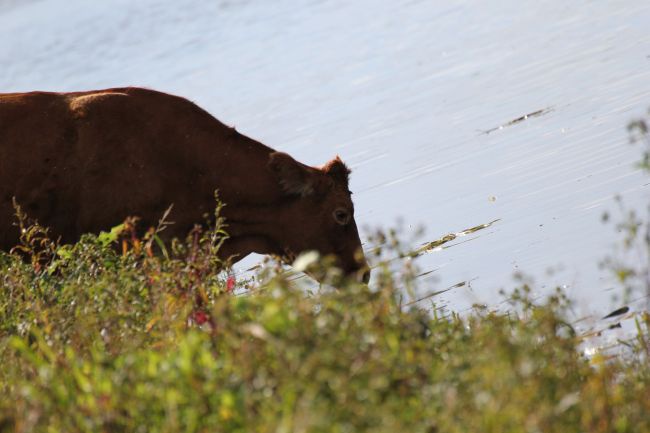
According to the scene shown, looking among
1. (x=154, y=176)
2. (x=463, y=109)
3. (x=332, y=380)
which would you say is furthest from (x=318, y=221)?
(x=463, y=109)

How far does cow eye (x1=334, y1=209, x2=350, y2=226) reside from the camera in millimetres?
10375

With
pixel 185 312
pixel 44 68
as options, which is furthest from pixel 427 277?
pixel 44 68

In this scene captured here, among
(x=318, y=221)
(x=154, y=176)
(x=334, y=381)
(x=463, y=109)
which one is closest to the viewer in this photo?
(x=334, y=381)

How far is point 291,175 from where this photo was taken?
10234mm

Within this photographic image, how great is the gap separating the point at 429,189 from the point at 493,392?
8370mm

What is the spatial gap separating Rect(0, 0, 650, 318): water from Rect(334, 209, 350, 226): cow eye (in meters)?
0.70

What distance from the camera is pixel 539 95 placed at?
15672 millimetres

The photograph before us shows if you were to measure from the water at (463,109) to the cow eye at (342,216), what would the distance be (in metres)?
0.70

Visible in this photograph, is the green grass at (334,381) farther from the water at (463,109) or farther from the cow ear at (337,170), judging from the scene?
the cow ear at (337,170)

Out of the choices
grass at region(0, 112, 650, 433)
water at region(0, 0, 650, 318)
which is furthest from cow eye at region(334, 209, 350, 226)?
grass at region(0, 112, 650, 433)

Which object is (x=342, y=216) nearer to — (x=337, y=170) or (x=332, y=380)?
(x=337, y=170)

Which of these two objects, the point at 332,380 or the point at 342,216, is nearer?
the point at 332,380

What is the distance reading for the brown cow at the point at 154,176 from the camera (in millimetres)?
9672

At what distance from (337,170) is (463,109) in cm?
594
